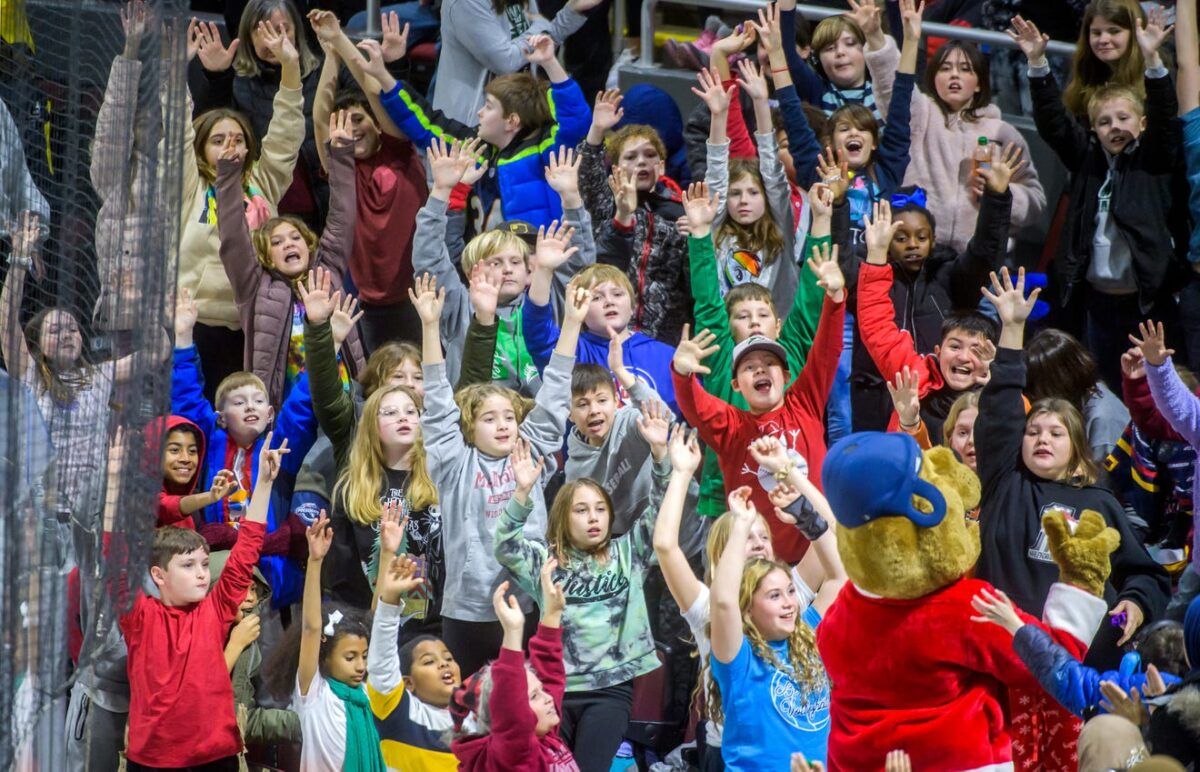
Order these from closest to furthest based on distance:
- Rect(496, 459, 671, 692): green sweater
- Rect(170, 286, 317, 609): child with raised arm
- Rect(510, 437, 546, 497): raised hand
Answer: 1. Rect(510, 437, 546, 497): raised hand
2. Rect(496, 459, 671, 692): green sweater
3. Rect(170, 286, 317, 609): child with raised arm

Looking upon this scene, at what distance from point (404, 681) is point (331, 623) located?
1.05ft

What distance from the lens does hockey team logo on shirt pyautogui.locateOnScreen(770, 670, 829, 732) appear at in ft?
15.5

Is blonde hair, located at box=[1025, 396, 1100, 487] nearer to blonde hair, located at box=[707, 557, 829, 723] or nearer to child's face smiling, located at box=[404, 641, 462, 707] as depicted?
blonde hair, located at box=[707, 557, 829, 723]

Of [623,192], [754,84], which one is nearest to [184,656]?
[623,192]

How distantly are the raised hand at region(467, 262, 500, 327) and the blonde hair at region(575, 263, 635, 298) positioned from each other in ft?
1.29

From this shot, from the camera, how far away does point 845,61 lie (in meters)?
7.87

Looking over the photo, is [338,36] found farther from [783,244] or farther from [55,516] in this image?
[55,516]

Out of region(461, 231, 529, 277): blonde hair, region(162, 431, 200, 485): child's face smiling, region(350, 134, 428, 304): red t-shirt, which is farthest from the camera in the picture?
region(350, 134, 428, 304): red t-shirt

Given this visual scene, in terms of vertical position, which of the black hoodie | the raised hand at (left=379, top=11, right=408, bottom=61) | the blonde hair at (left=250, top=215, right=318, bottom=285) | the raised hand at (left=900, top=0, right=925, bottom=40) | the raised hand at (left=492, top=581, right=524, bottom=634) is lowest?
the raised hand at (left=492, top=581, right=524, bottom=634)

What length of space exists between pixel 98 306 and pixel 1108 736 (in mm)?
2439

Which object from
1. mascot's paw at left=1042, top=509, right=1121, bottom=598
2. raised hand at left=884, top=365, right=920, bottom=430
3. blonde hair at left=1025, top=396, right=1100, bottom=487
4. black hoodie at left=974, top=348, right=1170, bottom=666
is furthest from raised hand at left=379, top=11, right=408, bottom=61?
mascot's paw at left=1042, top=509, right=1121, bottom=598

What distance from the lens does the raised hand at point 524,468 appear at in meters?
5.47

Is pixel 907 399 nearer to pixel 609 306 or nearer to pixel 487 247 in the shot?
pixel 609 306

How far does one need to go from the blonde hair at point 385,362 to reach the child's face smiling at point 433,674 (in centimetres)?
128
